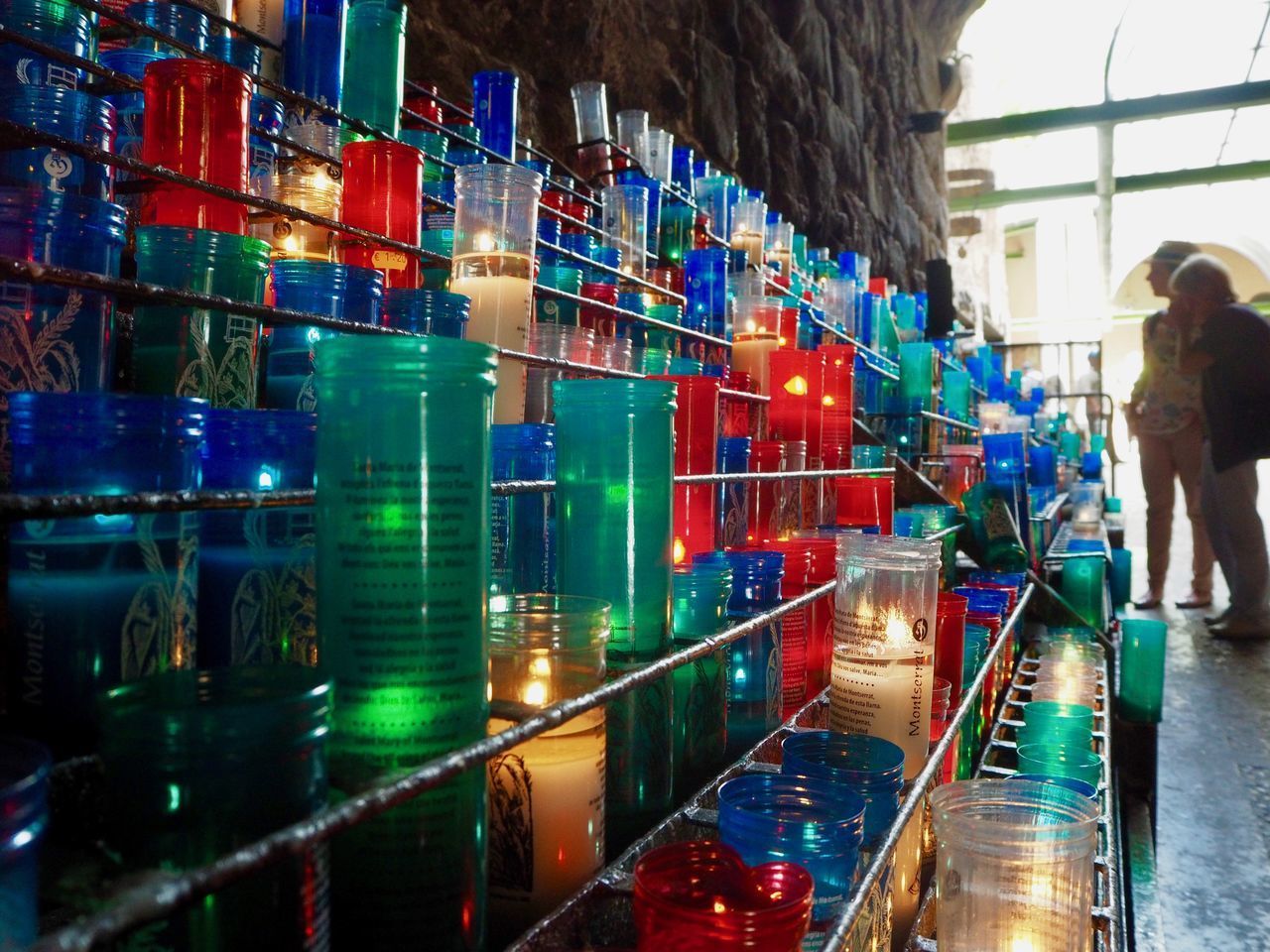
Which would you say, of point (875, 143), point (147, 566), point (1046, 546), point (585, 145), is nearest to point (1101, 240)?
point (875, 143)

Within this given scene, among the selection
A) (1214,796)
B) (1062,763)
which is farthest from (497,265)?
(1214,796)

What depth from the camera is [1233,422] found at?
3.87 m

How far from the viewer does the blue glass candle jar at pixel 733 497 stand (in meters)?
1.36

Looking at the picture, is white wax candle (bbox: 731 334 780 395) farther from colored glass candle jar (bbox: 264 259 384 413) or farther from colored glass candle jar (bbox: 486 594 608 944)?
colored glass candle jar (bbox: 486 594 608 944)

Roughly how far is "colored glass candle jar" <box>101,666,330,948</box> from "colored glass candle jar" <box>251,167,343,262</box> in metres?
0.73

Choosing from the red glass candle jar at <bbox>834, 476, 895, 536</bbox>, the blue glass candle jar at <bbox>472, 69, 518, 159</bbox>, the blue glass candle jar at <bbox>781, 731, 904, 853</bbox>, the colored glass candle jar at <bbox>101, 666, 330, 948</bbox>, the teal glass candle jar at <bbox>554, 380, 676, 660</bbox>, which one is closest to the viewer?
the colored glass candle jar at <bbox>101, 666, 330, 948</bbox>

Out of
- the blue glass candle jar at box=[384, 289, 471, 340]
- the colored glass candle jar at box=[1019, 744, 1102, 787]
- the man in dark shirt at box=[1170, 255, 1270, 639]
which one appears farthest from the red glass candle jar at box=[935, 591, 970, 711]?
the man in dark shirt at box=[1170, 255, 1270, 639]

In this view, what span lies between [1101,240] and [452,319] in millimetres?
13153

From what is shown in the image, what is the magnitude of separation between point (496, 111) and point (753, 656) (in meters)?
1.25

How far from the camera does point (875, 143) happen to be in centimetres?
625

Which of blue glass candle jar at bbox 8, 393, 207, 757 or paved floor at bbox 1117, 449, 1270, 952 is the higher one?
blue glass candle jar at bbox 8, 393, 207, 757

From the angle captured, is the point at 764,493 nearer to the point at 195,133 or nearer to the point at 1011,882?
the point at 1011,882

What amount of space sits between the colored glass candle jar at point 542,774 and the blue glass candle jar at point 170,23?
98 centimetres

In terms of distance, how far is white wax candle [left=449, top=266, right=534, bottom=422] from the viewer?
1.13m
